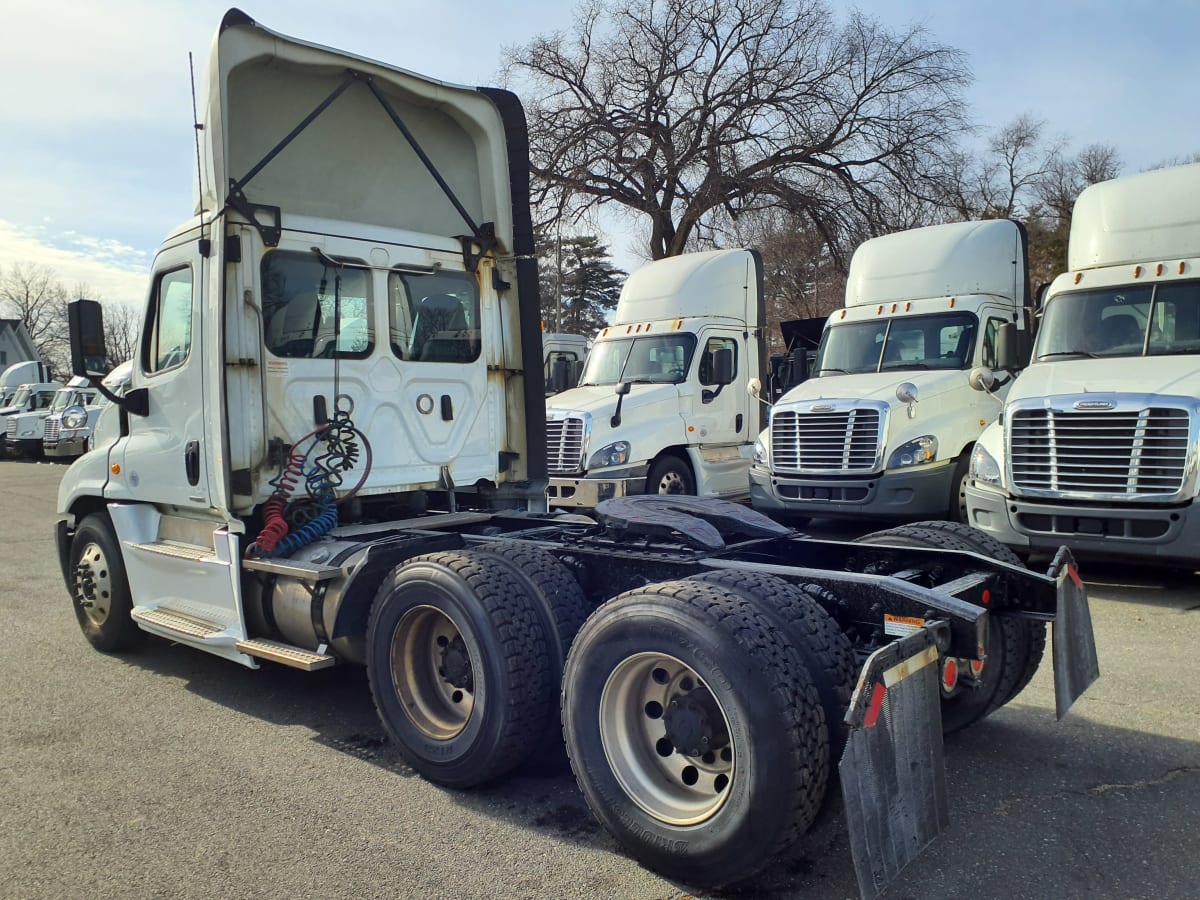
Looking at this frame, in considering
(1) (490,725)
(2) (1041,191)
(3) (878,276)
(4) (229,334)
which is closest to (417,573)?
(1) (490,725)

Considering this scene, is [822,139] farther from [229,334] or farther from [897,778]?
[897,778]

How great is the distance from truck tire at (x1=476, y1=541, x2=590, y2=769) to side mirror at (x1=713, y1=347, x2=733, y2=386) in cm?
771

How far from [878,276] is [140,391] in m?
8.34

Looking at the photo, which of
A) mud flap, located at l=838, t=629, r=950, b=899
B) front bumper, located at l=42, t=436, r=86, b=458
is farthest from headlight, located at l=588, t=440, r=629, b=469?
front bumper, located at l=42, t=436, r=86, b=458

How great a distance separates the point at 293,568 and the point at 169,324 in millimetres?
1924

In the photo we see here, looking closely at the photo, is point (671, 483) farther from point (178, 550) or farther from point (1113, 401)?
point (178, 550)

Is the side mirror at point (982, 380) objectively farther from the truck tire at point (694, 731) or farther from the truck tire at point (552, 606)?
the truck tire at point (694, 731)

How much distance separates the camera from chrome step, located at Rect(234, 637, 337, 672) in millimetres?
4531

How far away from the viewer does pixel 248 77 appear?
520 centimetres

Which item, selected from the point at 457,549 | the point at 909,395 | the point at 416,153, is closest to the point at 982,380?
the point at 909,395

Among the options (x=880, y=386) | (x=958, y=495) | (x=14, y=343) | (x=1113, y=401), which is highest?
(x=14, y=343)

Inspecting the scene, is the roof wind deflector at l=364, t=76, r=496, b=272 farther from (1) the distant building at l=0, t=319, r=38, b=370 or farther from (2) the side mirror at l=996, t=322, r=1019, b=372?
(1) the distant building at l=0, t=319, r=38, b=370

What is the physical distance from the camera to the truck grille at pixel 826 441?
31.2ft

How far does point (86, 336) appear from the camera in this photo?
18.0 feet
